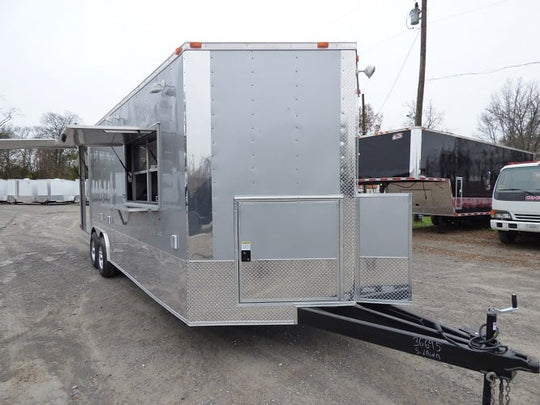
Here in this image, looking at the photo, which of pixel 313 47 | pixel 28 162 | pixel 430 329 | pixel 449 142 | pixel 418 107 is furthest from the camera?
pixel 28 162

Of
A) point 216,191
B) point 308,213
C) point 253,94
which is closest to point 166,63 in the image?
point 253,94

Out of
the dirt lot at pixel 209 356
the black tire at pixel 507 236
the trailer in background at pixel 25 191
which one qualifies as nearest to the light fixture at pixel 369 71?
the dirt lot at pixel 209 356

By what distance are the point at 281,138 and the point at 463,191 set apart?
10.4 meters

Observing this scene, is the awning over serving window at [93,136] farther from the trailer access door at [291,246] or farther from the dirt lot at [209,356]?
the dirt lot at [209,356]

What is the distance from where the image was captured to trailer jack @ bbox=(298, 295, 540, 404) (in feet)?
8.10

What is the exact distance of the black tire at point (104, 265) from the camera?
6672 millimetres

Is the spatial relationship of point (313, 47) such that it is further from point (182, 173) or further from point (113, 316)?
point (113, 316)

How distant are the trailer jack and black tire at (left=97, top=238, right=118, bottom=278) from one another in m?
4.58

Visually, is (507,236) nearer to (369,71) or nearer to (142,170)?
(369,71)

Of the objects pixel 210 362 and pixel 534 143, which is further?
pixel 534 143

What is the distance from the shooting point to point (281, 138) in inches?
130

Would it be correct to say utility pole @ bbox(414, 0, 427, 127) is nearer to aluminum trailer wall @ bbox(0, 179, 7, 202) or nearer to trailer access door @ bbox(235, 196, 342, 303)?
trailer access door @ bbox(235, 196, 342, 303)

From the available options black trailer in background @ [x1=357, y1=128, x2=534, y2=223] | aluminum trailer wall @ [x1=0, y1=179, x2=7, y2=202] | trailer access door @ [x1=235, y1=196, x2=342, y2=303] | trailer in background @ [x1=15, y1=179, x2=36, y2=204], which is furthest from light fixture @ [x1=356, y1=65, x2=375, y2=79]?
aluminum trailer wall @ [x1=0, y1=179, x2=7, y2=202]

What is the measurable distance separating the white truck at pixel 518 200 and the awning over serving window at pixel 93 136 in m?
8.66
